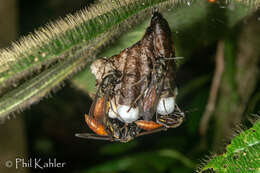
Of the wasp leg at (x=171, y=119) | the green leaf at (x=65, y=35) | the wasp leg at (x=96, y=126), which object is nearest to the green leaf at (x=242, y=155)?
the wasp leg at (x=171, y=119)

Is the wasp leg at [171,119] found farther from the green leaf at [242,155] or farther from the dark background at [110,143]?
the dark background at [110,143]

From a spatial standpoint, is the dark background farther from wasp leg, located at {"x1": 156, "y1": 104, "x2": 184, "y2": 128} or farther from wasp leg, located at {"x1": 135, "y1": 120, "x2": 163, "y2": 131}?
wasp leg, located at {"x1": 135, "y1": 120, "x2": 163, "y2": 131}

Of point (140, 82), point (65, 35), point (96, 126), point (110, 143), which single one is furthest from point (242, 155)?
point (110, 143)

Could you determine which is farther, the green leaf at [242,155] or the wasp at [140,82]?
the wasp at [140,82]

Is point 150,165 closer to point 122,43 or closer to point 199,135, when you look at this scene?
point 199,135

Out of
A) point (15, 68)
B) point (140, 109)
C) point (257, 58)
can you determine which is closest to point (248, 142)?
point (140, 109)

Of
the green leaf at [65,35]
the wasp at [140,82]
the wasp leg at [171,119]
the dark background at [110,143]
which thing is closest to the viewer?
the green leaf at [65,35]

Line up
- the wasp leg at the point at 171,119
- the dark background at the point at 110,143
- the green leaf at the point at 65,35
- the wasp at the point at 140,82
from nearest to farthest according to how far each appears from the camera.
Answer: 1. the green leaf at the point at 65,35
2. the wasp at the point at 140,82
3. the wasp leg at the point at 171,119
4. the dark background at the point at 110,143

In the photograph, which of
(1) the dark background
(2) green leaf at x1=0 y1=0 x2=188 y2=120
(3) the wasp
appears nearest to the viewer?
(2) green leaf at x1=0 y1=0 x2=188 y2=120

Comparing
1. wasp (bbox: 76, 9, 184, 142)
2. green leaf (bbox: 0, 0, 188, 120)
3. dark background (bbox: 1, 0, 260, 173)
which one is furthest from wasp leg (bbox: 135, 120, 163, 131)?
dark background (bbox: 1, 0, 260, 173)
